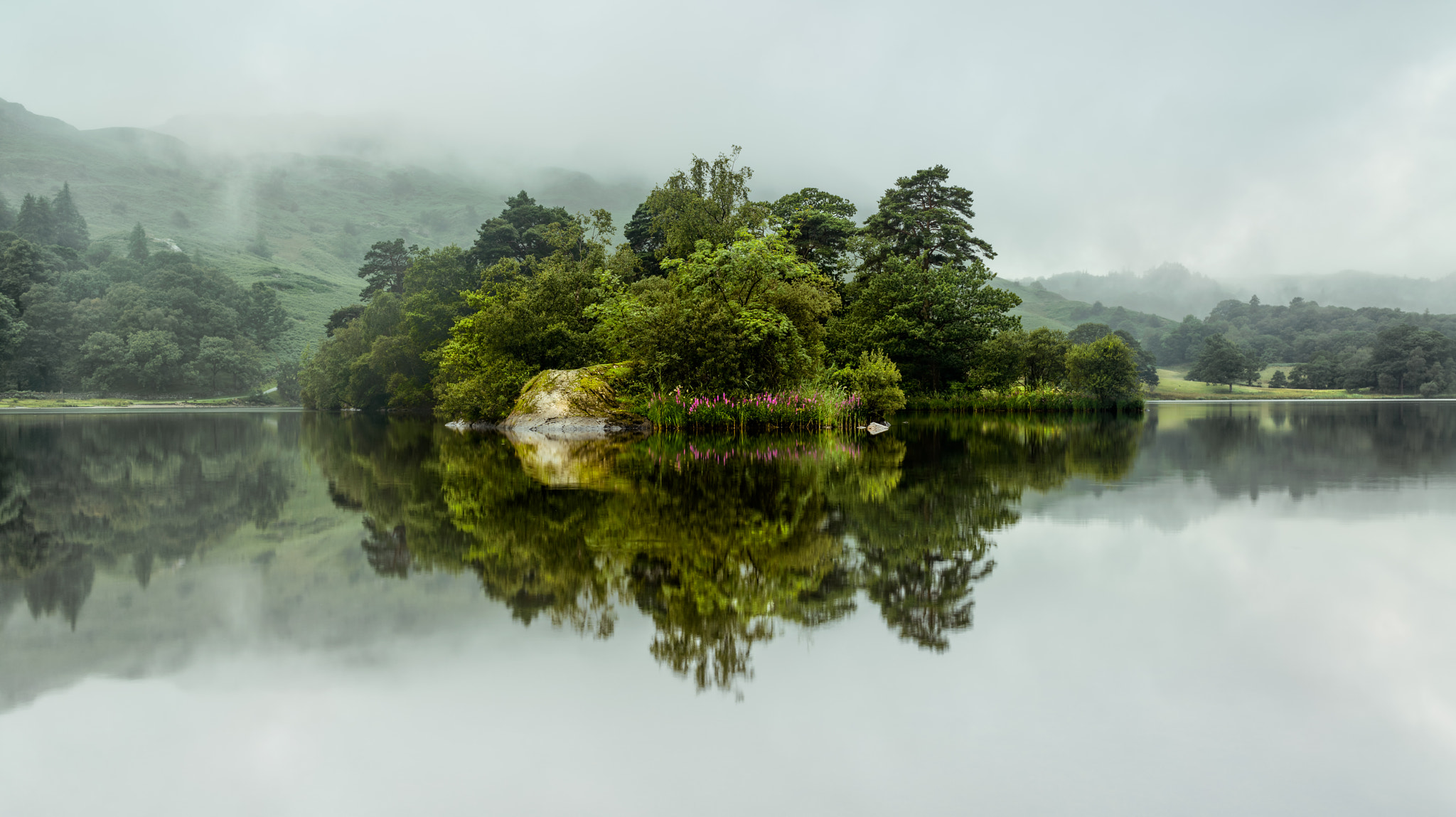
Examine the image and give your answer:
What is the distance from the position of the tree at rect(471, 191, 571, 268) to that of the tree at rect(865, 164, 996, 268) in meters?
22.0

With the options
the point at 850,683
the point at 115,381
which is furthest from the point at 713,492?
the point at 115,381

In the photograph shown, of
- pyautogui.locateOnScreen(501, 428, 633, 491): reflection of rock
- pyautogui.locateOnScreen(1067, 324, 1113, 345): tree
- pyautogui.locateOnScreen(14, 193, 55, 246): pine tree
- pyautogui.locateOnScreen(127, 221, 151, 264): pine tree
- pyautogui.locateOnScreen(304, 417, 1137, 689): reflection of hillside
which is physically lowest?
pyautogui.locateOnScreen(501, 428, 633, 491): reflection of rock

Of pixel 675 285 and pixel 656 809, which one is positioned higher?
pixel 675 285

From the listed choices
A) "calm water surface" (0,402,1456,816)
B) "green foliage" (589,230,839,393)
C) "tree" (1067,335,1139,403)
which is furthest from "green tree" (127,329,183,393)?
"calm water surface" (0,402,1456,816)

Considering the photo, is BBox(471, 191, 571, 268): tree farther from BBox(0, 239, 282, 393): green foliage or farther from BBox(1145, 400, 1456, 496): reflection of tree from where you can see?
BBox(0, 239, 282, 393): green foliage

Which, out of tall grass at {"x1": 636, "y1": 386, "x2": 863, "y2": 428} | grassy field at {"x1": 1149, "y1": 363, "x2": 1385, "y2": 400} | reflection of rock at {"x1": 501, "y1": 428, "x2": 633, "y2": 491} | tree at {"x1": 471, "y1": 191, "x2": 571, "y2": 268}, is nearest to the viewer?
reflection of rock at {"x1": 501, "y1": 428, "x2": 633, "y2": 491}

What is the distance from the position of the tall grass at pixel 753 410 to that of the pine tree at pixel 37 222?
139m

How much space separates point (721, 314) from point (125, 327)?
276 feet

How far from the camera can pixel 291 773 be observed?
247 cm

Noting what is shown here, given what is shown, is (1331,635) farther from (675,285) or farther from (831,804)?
(675,285)

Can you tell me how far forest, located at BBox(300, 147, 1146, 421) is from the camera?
23531mm

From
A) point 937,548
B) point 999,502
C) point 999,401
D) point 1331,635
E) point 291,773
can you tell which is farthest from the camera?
point 999,401

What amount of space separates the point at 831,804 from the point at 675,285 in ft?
78.7

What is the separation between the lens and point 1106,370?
40.0 metres
